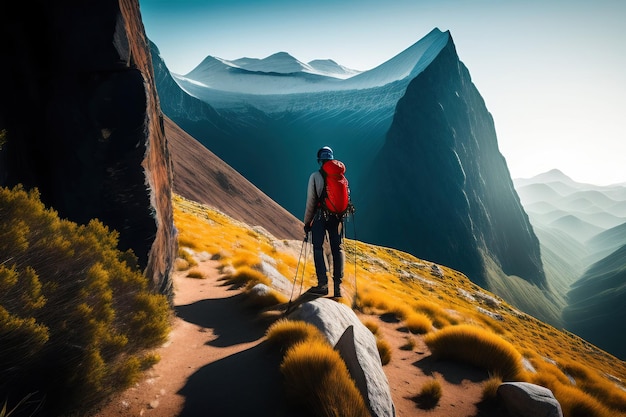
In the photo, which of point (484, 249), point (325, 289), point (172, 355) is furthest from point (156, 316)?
point (484, 249)

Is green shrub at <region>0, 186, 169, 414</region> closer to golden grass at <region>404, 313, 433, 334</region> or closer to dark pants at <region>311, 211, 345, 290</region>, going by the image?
dark pants at <region>311, 211, 345, 290</region>

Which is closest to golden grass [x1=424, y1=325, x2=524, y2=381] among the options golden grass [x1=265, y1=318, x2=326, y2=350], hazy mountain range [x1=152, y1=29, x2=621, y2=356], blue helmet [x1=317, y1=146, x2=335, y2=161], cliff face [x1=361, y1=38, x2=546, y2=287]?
golden grass [x1=265, y1=318, x2=326, y2=350]

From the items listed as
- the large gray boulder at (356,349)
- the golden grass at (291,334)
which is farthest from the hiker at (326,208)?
the golden grass at (291,334)

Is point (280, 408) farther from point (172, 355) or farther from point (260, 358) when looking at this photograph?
point (172, 355)

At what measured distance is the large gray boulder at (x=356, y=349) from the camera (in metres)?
4.51

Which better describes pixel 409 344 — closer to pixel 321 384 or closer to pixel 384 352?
pixel 384 352

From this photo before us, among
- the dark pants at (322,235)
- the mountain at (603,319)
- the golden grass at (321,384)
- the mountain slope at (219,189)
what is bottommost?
the mountain at (603,319)

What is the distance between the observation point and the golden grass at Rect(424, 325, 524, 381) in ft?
22.3

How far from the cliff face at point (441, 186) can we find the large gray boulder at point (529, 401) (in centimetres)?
14098

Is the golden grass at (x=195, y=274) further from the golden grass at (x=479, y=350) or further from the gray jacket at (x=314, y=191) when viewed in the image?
the golden grass at (x=479, y=350)

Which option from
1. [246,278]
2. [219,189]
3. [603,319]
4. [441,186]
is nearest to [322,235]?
[246,278]

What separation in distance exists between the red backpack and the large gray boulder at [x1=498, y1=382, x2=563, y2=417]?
534 centimetres

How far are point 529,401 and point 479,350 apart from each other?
212 cm

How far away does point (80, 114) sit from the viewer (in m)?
6.32
